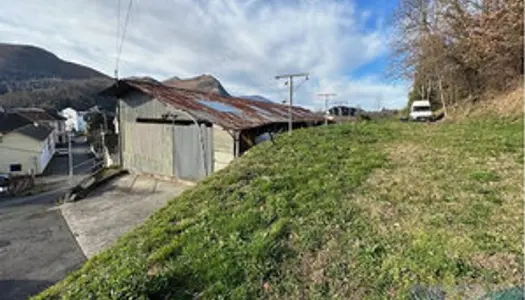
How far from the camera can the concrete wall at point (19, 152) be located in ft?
88.8

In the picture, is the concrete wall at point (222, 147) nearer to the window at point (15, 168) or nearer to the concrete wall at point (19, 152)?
the concrete wall at point (19, 152)

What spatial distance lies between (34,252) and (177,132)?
16.2 feet

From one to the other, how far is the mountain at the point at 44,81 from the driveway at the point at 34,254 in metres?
45.7

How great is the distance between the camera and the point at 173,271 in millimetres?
2719

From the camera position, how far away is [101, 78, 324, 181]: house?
9.00m

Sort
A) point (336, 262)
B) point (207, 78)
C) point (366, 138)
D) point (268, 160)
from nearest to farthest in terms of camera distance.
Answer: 1. point (336, 262)
2. point (268, 160)
3. point (366, 138)
4. point (207, 78)

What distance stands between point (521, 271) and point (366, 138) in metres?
5.97

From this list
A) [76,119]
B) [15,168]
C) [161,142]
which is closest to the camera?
[161,142]

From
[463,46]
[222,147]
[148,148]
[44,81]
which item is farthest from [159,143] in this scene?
[44,81]

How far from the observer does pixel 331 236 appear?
296 centimetres

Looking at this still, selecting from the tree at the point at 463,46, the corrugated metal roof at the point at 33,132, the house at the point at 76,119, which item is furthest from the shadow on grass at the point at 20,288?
the house at the point at 76,119

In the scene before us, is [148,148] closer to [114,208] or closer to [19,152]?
[114,208]

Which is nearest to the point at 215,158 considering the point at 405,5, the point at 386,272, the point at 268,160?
the point at 268,160

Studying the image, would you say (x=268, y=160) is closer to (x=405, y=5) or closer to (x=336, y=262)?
(x=336, y=262)
